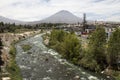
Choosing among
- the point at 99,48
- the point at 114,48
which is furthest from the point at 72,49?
the point at 114,48

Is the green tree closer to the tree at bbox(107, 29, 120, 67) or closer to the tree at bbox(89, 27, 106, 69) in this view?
the tree at bbox(89, 27, 106, 69)

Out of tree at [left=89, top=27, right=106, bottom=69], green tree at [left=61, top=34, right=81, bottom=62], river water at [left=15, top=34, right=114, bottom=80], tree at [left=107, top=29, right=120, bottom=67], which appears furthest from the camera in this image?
green tree at [left=61, top=34, right=81, bottom=62]

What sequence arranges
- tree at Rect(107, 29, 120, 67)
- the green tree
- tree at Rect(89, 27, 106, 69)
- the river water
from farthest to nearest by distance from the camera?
the green tree < tree at Rect(89, 27, 106, 69) < tree at Rect(107, 29, 120, 67) < the river water

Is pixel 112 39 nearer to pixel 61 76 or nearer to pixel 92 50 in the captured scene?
pixel 92 50

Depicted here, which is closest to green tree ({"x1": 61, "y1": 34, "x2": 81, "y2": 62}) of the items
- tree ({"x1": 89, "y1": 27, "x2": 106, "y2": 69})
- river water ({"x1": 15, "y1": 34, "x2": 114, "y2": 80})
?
river water ({"x1": 15, "y1": 34, "x2": 114, "y2": 80})

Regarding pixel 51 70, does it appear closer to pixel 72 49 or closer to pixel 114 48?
pixel 72 49

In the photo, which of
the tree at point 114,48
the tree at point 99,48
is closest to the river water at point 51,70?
the tree at point 99,48

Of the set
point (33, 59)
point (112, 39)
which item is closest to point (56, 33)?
point (33, 59)

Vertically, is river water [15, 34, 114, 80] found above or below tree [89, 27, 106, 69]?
below

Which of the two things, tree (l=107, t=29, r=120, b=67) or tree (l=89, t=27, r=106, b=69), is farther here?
tree (l=89, t=27, r=106, b=69)

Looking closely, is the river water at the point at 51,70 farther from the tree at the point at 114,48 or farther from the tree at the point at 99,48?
the tree at the point at 114,48
